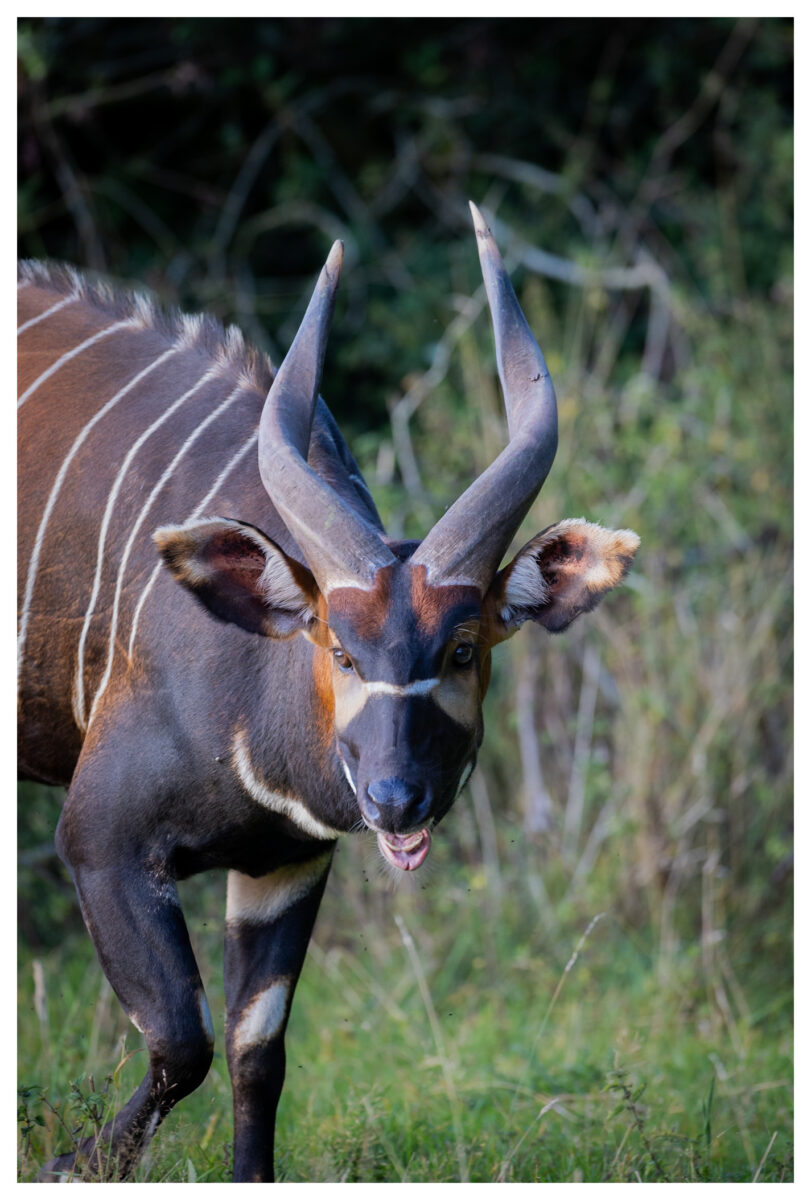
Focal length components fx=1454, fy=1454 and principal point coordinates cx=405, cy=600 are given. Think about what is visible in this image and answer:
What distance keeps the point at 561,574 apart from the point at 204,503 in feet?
2.86

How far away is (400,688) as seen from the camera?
280 centimetres

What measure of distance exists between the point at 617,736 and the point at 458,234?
4.05m

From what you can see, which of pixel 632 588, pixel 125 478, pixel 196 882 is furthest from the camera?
pixel 632 588

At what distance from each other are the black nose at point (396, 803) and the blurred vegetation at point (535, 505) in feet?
1.45

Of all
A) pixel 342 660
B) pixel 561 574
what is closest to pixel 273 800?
pixel 342 660

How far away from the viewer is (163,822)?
320cm

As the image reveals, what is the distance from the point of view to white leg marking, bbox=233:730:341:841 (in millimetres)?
3188

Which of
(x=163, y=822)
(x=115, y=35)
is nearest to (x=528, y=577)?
(x=163, y=822)

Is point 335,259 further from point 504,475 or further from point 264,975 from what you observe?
point 264,975

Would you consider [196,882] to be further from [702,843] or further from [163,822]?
[163,822]

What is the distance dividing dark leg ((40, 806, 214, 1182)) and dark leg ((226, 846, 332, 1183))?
1.18 ft

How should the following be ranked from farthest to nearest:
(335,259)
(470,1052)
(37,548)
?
(470,1052) → (37,548) → (335,259)

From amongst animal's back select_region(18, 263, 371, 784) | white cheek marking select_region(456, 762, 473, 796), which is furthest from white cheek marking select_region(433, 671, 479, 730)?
animal's back select_region(18, 263, 371, 784)

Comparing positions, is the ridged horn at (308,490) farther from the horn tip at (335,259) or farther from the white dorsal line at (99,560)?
the white dorsal line at (99,560)
